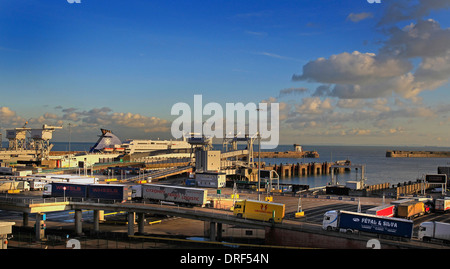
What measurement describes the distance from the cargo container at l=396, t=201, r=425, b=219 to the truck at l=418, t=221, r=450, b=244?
10.0m

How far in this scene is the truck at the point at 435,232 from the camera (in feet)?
108

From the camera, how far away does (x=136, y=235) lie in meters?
42.2

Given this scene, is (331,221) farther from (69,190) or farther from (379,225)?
(69,190)

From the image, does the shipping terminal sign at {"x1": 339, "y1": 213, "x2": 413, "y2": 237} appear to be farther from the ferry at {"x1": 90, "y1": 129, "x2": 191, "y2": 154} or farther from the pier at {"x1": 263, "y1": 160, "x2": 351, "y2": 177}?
the ferry at {"x1": 90, "y1": 129, "x2": 191, "y2": 154}

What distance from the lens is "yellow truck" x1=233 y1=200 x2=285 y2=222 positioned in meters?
35.8

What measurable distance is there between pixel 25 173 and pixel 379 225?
2780 inches

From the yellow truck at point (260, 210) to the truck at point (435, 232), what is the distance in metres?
11.6

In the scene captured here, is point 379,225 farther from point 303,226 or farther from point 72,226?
point 72,226

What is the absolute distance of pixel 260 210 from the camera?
120 feet

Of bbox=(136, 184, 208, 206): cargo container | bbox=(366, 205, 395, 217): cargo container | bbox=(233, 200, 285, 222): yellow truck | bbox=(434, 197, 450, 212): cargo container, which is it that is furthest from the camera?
bbox=(434, 197, 450, 212): cargo container

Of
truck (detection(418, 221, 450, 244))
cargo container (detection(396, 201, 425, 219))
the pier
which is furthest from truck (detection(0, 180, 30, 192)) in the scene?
the pier

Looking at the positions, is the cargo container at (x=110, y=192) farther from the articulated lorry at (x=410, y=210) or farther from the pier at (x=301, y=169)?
the pier at (x=301, y=169)
